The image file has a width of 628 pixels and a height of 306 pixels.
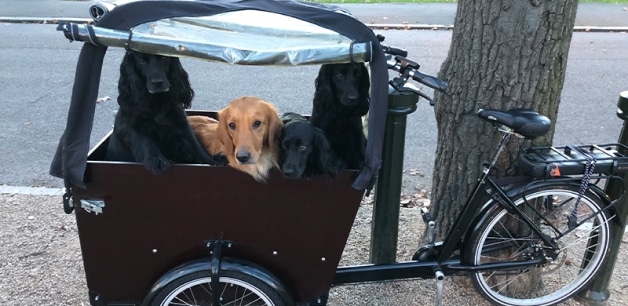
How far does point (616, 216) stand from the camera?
108 inches

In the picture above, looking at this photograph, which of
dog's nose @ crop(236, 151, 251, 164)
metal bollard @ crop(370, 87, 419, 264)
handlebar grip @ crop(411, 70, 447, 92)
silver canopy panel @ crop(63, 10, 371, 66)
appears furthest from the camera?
metal bollard @ crop(370, 87, 419, 264)

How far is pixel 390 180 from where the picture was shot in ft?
9.35

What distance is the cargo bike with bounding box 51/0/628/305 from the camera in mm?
2027

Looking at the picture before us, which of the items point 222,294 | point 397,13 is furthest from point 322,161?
point 397,13

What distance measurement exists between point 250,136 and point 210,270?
66cm

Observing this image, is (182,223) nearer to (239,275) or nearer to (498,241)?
(239,275)

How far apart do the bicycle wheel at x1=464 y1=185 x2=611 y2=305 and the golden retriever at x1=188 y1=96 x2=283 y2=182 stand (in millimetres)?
1184

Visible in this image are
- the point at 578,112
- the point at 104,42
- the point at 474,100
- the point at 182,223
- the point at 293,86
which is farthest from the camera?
the point at 293,86

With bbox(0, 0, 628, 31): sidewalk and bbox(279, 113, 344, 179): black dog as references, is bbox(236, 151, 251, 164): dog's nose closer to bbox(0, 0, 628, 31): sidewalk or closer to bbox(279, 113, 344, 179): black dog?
bbox(279, 113, 344, 179): black dog

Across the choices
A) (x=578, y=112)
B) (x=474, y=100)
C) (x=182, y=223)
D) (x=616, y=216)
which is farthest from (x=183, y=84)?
(x=578, y=112)

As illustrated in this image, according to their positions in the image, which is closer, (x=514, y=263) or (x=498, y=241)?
(x=514, y=263)

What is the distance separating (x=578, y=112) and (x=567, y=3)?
430cm

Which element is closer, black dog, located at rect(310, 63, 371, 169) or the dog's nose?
the dog's nose

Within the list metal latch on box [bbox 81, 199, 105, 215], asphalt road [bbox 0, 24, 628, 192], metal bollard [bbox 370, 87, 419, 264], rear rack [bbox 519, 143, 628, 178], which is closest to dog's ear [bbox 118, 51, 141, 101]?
metal latch on box [bbox 81, 199, 105, 215]
